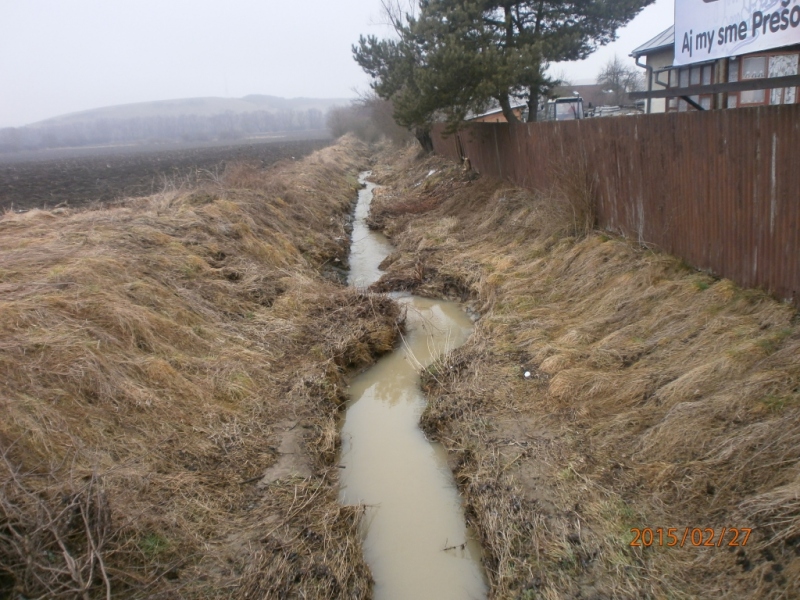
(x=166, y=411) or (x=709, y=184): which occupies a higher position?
(x=709, y=184)

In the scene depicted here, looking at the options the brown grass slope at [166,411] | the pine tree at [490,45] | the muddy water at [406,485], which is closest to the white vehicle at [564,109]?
the pine tree at [490,45]

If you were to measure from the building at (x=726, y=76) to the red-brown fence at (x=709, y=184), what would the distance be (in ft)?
1.14

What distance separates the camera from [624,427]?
5004mm

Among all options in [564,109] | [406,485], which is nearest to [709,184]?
[406,485]

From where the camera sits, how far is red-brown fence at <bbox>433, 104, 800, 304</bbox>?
5.28 metres

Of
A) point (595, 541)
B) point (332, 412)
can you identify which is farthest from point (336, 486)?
point (595, 541)

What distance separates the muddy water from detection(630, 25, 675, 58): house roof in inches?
509
